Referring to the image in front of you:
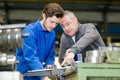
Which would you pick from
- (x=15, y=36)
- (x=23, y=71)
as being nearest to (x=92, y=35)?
(x=23, y=71)

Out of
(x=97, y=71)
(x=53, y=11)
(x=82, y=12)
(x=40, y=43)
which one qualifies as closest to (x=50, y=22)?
(x=53, y=11)

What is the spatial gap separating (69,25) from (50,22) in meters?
0.18

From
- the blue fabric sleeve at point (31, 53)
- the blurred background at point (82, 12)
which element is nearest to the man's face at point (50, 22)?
the blue fabric sleeve at point (31, 53)

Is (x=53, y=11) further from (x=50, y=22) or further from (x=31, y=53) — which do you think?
(x=31, y=53)

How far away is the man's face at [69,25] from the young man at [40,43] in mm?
72

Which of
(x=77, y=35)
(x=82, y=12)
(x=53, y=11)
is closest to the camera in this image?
(x=53, y=11)

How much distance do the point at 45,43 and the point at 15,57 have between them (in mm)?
268

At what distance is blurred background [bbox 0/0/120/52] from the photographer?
605 centimetres

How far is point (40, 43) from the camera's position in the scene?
2.87 meters

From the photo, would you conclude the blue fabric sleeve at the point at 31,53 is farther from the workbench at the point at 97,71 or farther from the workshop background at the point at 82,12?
the workshop background at the point at 82,12

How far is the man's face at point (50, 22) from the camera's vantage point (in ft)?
8.80

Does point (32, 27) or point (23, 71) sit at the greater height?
point (32, 27)

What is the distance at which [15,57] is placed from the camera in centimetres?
291

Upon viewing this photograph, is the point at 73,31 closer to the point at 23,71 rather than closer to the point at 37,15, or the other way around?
the point at 23,71
